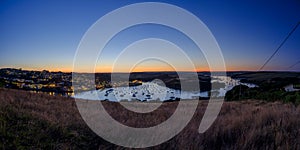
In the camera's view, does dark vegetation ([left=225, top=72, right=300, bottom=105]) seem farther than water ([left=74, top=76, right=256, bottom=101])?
No

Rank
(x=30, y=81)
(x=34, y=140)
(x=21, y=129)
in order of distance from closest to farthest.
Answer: (x=34, y=140) < (x=21, y=129) < (x=30, y=81)

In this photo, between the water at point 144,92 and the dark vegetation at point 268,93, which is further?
the water at point 144,92

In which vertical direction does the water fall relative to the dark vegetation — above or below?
below

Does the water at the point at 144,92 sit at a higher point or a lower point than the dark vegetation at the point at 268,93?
lower

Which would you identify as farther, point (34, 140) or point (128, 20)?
point (128, 20)

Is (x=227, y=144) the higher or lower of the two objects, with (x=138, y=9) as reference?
lower

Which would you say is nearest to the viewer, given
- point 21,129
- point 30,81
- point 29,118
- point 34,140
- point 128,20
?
point 34,140

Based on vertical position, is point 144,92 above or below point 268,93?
below

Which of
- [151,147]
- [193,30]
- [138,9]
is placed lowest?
[151,147]

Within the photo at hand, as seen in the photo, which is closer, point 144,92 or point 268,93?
point 268,93

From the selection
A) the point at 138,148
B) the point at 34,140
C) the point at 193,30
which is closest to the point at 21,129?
the point at 34,140

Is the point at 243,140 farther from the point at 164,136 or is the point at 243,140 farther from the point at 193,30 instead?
the point at 193,30
